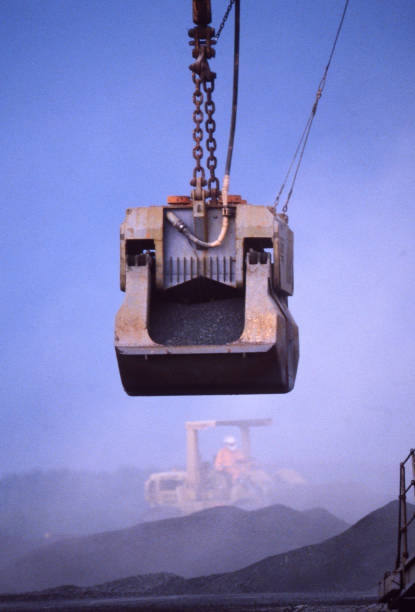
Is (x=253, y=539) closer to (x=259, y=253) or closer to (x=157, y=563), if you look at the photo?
(x=157, y=563)

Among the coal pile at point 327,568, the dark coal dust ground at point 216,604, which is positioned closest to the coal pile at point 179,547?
the coal pile at point 327,568

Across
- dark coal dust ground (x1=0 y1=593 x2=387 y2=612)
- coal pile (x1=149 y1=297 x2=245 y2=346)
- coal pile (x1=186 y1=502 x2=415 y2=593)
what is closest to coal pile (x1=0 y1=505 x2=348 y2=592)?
coal pile (x1=186 y1=502 x2=415 y2=593)

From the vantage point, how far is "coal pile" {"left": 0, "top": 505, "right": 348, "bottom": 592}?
29.0 meters

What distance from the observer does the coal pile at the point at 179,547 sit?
29.0m

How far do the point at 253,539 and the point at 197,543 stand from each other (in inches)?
80.7

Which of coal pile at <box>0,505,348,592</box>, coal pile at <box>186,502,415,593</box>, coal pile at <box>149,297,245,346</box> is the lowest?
coal pile at <box>0,505,348,592</box>

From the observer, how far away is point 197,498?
116 ft

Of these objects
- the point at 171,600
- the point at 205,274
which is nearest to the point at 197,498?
the point at 171,600

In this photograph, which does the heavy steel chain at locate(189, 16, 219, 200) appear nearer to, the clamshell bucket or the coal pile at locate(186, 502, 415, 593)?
the clamshell bucket

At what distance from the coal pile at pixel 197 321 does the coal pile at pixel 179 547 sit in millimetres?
22621

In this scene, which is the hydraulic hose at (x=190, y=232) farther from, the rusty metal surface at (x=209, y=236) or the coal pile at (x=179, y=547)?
the coal pile at (x=179, y=547)

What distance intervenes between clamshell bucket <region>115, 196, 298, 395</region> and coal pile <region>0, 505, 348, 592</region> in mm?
22634

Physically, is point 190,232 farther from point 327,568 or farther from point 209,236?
point 327,568

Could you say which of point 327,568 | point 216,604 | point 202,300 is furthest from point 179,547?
point 202,300
